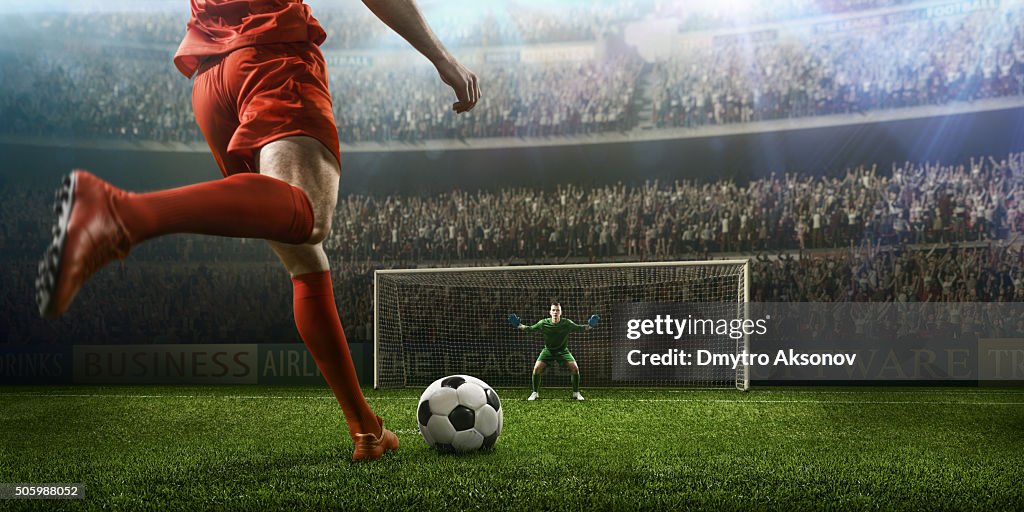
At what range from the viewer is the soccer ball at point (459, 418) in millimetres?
3143

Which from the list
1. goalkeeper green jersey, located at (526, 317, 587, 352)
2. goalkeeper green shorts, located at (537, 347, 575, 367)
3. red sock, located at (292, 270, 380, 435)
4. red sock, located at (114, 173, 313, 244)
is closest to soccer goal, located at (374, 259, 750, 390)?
goalkeeper green jersey, located at (526, 317, 587, 352)

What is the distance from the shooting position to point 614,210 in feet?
41.9

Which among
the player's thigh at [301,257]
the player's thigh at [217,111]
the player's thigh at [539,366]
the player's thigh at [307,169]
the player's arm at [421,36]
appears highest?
the player's arm at [421,36]

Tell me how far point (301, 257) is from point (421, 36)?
0.86 meters

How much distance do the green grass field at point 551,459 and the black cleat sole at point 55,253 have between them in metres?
0.93

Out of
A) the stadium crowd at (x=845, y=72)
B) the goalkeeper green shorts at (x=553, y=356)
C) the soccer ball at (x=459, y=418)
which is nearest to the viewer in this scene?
the soccer ball at (x=459, y=418)

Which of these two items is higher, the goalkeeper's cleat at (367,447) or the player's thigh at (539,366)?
the goalkeeper's cleat at (367,447)

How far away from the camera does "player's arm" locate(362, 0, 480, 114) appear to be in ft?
6.49

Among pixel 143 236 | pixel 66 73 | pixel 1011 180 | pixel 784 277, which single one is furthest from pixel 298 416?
pixel 66 73

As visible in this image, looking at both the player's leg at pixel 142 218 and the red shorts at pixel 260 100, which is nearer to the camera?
the player's leg at pixel 142 218

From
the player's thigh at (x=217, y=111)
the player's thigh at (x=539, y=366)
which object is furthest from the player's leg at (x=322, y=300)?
the player's thigh at (x=539, y=366)

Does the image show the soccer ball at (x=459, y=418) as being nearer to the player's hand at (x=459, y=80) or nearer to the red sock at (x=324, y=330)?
the red sock at (x=324, y=330)

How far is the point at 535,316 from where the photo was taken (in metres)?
10.9

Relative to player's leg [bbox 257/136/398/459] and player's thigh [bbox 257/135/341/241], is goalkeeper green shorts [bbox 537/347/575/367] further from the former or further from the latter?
player's thigh [bbox 257/135/341/241]
